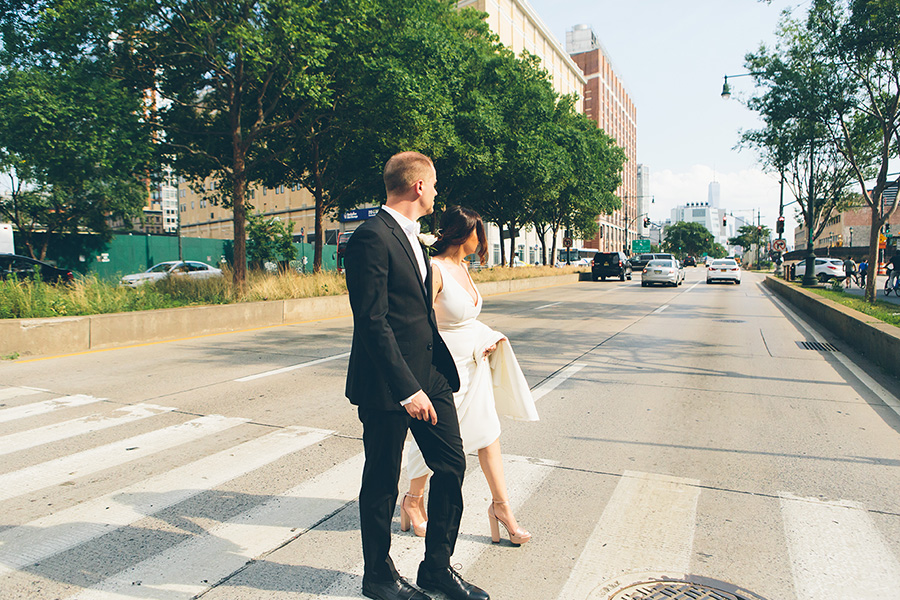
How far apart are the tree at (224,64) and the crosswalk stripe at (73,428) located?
9.36 meters

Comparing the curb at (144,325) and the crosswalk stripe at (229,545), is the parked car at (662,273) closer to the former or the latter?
the curb at (144,325)

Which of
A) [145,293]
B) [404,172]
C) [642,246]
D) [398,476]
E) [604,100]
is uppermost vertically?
[604,100]

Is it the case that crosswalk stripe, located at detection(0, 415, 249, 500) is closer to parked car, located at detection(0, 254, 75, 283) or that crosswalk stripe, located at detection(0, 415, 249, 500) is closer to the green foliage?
parked car, located at detection(0, 254, 75, 283)

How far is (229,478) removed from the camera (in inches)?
169

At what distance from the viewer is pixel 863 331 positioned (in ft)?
34.2

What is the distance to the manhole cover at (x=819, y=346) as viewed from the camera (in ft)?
36.1

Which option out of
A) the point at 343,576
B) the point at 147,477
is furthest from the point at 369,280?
the point at 147,477

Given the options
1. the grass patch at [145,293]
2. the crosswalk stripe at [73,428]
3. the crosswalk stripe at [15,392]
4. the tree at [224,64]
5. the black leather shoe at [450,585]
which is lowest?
the crosswalk stripe at [73,428]

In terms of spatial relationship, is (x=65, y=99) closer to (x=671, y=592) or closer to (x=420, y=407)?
(x=420, y=407)

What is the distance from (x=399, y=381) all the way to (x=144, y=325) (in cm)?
1022

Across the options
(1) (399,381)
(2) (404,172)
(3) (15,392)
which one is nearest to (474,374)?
(1) (399,381)

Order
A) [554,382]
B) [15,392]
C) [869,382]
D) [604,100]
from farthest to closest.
→ [604,100]
[869,382]
[554,382]
[15,392]

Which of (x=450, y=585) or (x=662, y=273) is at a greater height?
(x=662, y=273)

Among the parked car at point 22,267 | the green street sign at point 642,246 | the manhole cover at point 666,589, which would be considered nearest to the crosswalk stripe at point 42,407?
the manhole cover at point 666,589
